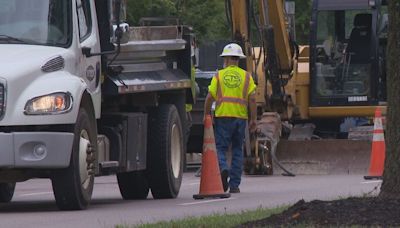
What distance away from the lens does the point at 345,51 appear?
2662 centimetres

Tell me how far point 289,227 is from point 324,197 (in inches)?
221

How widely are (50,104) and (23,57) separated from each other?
2.21 ft

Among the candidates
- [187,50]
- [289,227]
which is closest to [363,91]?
[187,50]

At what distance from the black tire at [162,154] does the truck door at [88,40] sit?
1.69 metres

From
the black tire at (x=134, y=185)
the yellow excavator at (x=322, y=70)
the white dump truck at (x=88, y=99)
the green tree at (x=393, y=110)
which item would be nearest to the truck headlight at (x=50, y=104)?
the white dump truck at (x=88, y=99)

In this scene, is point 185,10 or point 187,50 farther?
point 185,10

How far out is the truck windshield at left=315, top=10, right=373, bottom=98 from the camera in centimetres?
2653

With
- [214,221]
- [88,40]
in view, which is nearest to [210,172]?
[88,40]

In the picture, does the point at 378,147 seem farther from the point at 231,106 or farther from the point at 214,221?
the point at 214,221

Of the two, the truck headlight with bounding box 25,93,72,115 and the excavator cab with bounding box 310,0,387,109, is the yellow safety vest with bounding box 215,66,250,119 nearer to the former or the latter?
Answer: the truck headlight with bounding box 25,93,72,115

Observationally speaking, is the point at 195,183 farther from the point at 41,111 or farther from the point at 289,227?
the point at 289,227

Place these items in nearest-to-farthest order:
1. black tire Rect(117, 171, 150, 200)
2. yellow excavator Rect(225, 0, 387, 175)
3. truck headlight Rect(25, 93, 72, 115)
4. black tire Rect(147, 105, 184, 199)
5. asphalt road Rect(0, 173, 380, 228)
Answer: asphalt road Rect(0, 173, 380, 228), truck headlight Rect(25, 93, 72, 115), black tire Rect(147, 105, 184, 199), black tire Rect(117, 171, 150, 200), yellow excavator Rect(225, 0, 387, 175)

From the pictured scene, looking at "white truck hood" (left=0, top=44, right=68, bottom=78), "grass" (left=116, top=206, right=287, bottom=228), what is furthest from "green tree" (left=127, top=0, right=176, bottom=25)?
"grass" (left=116, top=206, right=287, bottom=228)

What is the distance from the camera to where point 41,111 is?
12961mm
